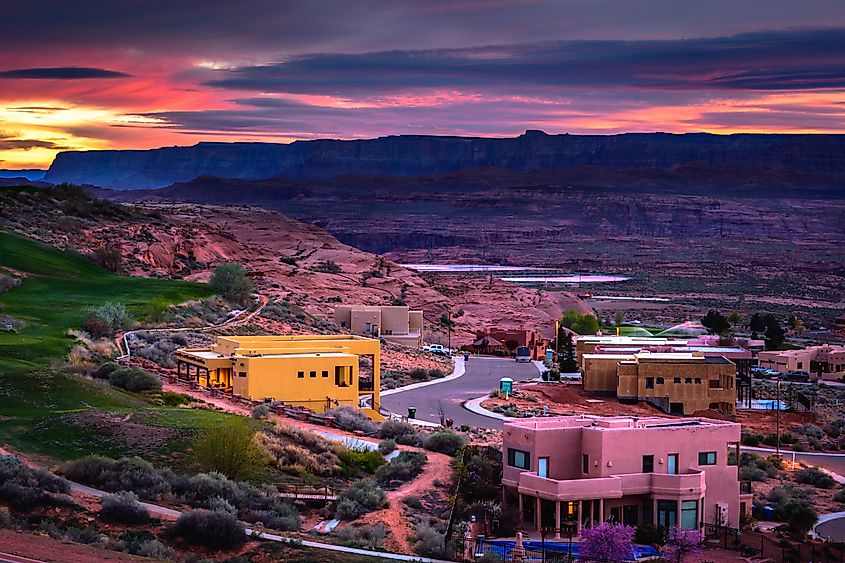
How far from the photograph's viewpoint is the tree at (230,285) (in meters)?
70.7

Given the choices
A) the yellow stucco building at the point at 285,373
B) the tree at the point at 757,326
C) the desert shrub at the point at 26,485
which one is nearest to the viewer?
the desert shrub at the point at 26,485

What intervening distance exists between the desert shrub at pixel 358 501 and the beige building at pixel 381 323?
4408 cm

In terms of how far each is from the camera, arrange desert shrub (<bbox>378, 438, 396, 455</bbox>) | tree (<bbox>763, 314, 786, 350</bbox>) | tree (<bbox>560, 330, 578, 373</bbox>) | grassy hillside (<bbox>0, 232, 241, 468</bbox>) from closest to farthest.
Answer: grassy hillside (<bbox>0, 232, 241, 468</bbox>), desert shrub (<bbox>378, 438, 396, 455</bbox>), tree (<bbox>560, 330, 578, 373</bbox>), tree (<bbox>763, 314, 786, 350</bbox>)

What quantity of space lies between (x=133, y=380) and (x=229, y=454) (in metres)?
12.2

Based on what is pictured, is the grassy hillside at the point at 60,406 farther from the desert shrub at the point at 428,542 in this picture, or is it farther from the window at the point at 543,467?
the window at the point at 543,467

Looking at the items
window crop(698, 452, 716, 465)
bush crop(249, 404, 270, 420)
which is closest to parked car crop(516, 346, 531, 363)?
bush crop(249, 404, 270, 420)

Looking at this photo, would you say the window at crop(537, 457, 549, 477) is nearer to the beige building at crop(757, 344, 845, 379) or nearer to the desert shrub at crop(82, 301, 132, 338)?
the desert shrub at crop(82, 301, 132, 338)

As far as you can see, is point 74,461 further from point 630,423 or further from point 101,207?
point 101,207

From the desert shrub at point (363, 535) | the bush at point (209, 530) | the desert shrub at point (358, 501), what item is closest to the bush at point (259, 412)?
the desert shrub at point (358, 501)

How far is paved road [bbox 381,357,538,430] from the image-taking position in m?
47.8

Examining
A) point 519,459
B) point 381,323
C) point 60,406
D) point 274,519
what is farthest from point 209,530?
point 381,323

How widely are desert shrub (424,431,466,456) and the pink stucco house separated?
14.6 feet

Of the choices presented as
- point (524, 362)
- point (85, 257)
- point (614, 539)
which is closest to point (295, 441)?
point (614, 539)

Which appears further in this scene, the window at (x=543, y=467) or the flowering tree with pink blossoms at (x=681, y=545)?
the window at (x=543, y=467)
